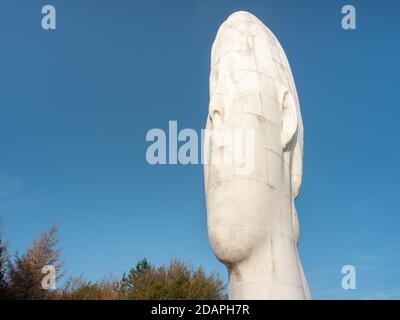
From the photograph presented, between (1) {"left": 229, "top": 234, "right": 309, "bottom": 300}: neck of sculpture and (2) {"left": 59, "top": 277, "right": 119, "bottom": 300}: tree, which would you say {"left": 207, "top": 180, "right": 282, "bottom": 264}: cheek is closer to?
(1) {"left": 229, "top": 234, "right": 309, "bottom": 300}: neck of sculpture

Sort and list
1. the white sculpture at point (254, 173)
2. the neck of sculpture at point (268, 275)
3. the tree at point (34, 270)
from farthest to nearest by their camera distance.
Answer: the tree at point (34, 270) < the white sculpture at point (254, 173) < the neck of sculpture at point (268, 275)

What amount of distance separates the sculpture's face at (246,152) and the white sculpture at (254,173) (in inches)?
0.8

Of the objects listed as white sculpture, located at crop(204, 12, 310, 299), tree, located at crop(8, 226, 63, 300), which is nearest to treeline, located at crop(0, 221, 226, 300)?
tree, located at crop(8, 226, 63, 300)

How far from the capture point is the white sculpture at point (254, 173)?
26.5 feet

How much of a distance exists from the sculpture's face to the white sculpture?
2 centimetres

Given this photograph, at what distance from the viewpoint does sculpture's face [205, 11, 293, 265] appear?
8117 millimetres

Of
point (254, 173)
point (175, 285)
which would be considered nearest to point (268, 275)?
point (254, 173)

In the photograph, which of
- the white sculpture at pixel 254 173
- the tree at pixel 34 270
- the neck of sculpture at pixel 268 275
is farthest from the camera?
the tree at pixel 34 270

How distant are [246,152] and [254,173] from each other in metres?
0.49

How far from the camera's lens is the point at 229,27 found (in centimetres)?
1045

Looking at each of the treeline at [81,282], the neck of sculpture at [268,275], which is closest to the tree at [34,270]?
the treeline at [81,282]

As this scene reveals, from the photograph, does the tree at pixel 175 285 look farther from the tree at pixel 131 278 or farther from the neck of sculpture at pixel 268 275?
the neck of sculpture at pixel 268 275

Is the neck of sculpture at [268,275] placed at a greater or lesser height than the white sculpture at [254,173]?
lesser
